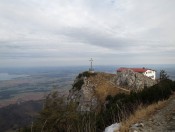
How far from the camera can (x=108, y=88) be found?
35406 millimetres

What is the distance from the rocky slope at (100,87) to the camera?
33.5 m

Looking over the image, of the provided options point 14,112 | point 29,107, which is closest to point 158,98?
point 14,112

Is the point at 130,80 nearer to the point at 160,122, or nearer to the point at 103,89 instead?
the point at 103,89

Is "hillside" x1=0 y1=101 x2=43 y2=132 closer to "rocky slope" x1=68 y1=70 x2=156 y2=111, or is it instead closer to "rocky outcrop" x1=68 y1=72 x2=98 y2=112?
"rocky slope" x1=68 y1=70 x2=156 y2=111

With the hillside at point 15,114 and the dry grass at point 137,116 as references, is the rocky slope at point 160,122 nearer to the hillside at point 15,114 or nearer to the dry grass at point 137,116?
the dry grass at point 137,116

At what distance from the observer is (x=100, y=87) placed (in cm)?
3594

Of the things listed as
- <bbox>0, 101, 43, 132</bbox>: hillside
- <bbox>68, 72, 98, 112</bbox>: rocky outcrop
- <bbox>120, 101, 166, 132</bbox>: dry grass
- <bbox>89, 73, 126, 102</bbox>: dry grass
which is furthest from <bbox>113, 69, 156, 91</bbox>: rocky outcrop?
<bbox>0, 101, 43, 132</bbox>: hillside

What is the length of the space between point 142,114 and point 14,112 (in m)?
123

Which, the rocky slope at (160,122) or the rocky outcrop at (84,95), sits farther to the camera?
the rocky outcrop at (84,95)

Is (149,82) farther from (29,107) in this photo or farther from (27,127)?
(29,107)

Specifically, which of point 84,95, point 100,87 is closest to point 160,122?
point 84,95

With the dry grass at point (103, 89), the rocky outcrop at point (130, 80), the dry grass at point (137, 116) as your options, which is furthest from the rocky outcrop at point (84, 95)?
the dry grass at point (137, 116)

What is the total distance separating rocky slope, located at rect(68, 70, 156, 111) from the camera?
110 feet

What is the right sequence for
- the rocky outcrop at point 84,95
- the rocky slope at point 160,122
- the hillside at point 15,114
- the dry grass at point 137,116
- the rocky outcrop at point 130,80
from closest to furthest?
the rocky slope at point 160,122, the dry grass at point 137,116, the rocky outcrop at point 84,95, the rocky outcrop at point 130,80, the hillside at point 15,114
